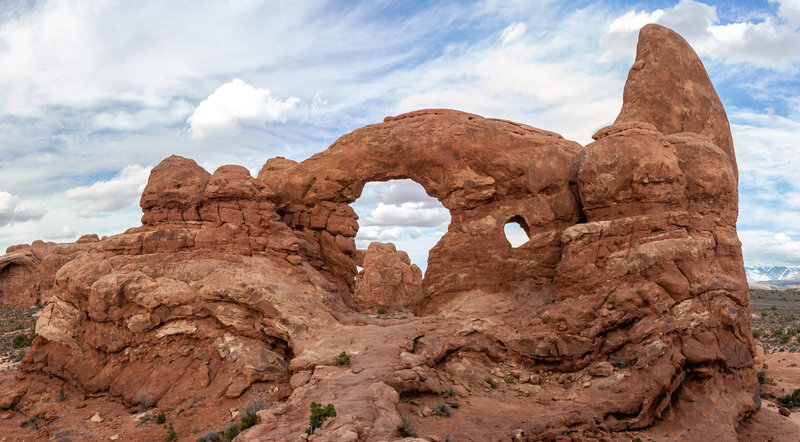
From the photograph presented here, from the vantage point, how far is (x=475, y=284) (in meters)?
18.8

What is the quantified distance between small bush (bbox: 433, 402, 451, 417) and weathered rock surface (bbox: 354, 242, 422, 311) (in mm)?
27870

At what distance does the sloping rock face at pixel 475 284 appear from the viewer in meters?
14.0

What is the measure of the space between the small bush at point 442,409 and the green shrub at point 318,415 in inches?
132

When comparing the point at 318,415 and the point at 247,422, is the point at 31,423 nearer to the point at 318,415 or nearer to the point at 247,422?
the point at 247,422

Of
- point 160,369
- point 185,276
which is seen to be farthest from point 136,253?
point 160,369

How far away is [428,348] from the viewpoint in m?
14.9

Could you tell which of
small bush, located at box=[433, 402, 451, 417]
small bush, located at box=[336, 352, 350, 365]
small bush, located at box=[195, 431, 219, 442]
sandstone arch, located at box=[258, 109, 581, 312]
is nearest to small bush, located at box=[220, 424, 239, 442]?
small bush, located at box=[195, 431, 219, 442]

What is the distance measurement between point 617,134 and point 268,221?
41.8ft

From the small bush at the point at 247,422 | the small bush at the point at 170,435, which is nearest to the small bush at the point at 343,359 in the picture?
the small bush at the point at 247,422

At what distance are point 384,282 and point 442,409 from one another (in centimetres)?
2895

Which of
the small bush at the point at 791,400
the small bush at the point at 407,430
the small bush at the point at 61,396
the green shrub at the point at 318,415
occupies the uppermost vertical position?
the green shrub at the point at 318,415

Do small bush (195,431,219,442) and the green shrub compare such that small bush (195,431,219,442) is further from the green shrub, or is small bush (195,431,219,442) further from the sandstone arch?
the sandstone arch

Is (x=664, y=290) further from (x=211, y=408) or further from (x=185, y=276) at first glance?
(x=185, y=276)

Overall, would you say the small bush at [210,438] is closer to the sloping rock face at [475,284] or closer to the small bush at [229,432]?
the small bush at [229,432]
